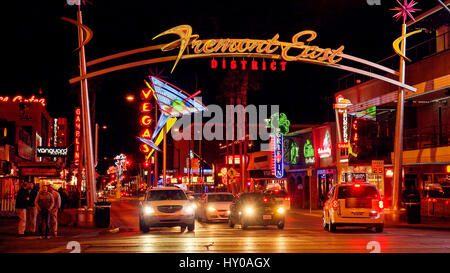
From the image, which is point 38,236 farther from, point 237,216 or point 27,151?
point 27,151

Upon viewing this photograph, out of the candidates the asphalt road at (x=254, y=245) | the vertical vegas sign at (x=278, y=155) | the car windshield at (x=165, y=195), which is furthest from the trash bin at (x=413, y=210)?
the vertical vegas sign at (x=278, y=155)

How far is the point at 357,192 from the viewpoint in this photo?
21734 mm

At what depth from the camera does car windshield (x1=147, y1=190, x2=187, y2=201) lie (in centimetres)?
2328

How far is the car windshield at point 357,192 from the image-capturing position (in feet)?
71.1

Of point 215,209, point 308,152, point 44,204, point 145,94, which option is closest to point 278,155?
point 308,152

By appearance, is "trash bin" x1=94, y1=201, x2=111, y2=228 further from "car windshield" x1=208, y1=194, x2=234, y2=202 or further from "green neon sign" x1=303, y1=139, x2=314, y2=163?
"green neon sign" x1=303, y1=139, x2=314, y2=163

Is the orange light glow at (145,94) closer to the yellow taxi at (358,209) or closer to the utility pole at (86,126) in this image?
the utility pole at (86,126)

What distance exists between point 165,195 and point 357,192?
764 cm

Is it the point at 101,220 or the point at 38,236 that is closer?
the point at 38,236

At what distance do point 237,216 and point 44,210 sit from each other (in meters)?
8.40

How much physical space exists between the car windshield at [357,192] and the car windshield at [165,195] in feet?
20.7
